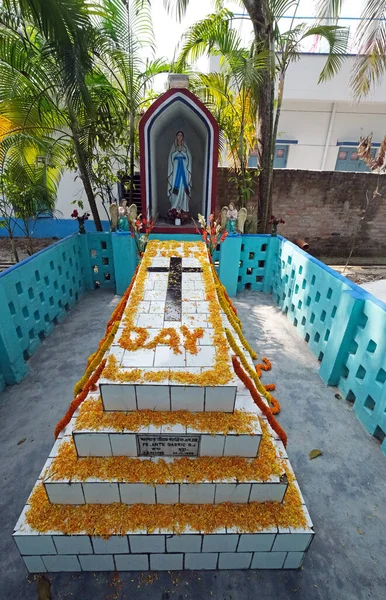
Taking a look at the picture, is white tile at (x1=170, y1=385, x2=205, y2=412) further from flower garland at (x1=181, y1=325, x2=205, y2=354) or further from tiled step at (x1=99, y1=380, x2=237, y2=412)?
flower garland at (x1=181, y1=325, x2=205, y2=354)

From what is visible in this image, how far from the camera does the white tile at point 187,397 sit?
1958 millimetres

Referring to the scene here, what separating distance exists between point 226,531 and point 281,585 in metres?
0.53

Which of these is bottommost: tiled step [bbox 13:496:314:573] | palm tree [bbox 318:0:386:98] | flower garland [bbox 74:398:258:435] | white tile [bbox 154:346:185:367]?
tiled step [bbox 13:496:314:573]

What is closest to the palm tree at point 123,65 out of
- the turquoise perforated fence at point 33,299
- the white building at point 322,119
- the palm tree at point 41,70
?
the palm tree at point 41,70

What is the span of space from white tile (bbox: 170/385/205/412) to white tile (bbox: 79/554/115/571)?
0.99 meters

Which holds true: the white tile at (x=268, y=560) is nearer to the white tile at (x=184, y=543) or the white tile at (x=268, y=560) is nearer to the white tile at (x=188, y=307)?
the white tile at (x=184, y=543)

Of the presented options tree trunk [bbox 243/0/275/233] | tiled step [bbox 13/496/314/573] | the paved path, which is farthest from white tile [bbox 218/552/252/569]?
tree trunk [bbox 243/0/275/233]

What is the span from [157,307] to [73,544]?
1.88m

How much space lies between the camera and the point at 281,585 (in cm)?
188

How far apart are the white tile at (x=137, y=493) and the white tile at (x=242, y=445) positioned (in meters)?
0.54

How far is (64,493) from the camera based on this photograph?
1845 mm

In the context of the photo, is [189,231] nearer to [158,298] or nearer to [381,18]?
[158,298]

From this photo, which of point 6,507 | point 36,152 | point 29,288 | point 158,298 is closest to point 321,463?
point 158,298

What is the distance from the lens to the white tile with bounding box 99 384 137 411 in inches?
76.2
